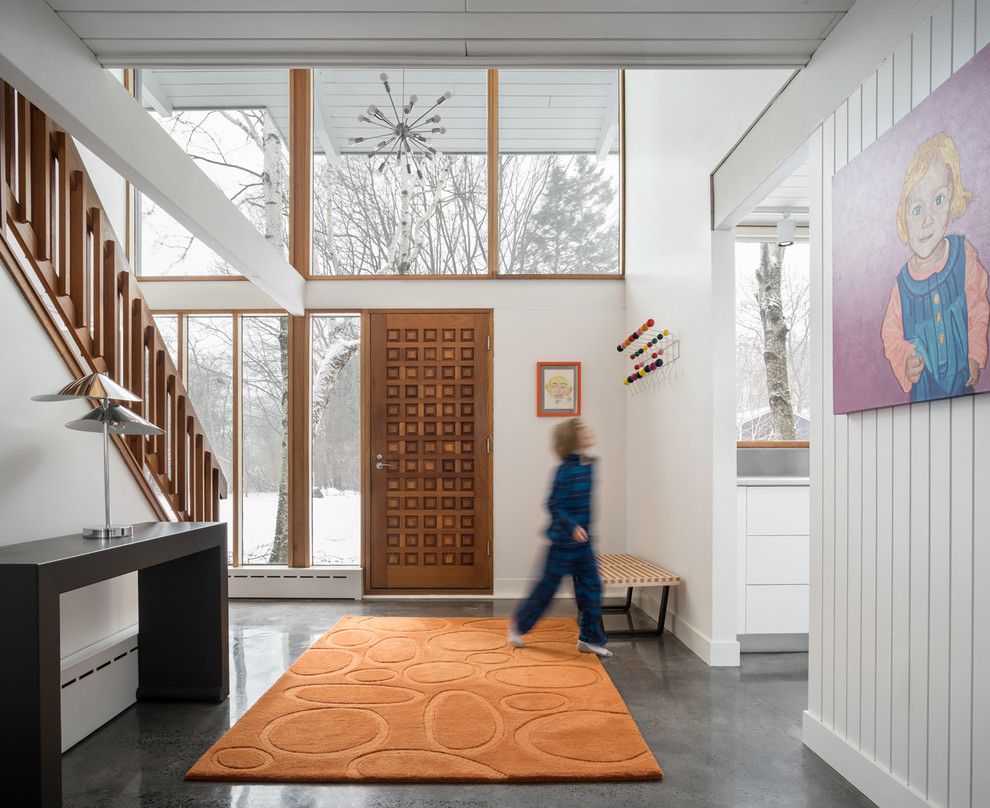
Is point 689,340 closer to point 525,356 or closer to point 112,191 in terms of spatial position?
point 525,356

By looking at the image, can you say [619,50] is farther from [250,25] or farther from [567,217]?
[567,217]

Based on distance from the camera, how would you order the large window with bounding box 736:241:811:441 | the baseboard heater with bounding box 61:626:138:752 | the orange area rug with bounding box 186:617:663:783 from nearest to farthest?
the orange area rug with bounding box 186:617:663:783 → the baseboard heater with bounding box 61:626:138:752 → the large window with bounding box 736:241:811:441

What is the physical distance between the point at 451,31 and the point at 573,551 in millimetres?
2637

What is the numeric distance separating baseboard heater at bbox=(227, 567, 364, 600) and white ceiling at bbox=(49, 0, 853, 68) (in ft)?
13.0

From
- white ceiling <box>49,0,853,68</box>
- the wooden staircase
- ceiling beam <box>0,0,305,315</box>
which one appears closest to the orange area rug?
the wooden staircase

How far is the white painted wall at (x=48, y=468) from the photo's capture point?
2.68m

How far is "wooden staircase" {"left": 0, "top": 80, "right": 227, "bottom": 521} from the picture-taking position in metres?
2.71

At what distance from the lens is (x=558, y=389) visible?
5.99m

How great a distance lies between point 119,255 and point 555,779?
2904mm

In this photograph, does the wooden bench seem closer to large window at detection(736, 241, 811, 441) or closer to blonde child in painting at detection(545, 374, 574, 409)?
large window at detection(736, 241, 811, 441)

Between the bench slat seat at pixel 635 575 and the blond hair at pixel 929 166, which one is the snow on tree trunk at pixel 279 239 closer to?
the bench slat seat at pixel 635 575

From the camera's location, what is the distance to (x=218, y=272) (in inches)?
237

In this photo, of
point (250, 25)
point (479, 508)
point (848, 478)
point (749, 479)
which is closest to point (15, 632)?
point (250, 25)

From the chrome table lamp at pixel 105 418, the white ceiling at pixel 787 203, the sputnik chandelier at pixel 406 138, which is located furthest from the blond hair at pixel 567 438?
the sputnik chandelier at pixel 406 138
